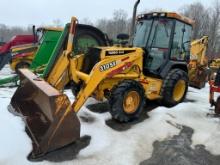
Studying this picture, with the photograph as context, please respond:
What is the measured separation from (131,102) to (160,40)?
1.91 metres

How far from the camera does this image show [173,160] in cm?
451

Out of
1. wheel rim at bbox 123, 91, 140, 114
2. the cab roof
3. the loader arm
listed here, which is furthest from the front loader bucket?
the loader arm

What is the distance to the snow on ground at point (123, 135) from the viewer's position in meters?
4.35

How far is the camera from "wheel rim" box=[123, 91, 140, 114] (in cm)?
583

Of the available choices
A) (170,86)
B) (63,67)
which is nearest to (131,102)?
(170,86)

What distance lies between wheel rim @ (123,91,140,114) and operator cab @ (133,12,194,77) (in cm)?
113

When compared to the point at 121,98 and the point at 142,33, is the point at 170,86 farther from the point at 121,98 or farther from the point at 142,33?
the point at 121,98

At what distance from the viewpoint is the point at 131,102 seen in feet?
19.6

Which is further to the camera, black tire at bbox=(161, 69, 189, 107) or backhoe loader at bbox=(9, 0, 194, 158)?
black tire at bbox=(161, 69, 189, 107)

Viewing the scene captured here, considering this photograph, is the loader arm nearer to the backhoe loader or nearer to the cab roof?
the backhoe loader

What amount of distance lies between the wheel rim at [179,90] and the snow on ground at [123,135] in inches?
11.5

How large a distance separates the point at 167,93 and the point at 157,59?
0.84m

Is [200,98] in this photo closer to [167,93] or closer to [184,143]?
[167,93]

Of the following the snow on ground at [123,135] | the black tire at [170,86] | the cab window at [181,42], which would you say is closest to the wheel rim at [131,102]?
the snow on ground at [123,135]
